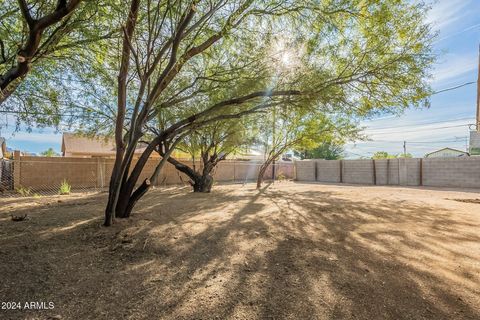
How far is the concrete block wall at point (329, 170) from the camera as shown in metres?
18.2

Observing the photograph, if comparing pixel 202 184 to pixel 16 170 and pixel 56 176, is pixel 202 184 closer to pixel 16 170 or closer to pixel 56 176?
pixel 56 176

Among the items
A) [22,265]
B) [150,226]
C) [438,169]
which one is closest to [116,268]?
[22,265]

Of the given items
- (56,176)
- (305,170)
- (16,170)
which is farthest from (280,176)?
(16,170)

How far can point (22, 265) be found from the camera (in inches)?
107

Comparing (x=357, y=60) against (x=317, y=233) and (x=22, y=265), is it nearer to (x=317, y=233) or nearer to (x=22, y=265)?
(x=317, y=233)

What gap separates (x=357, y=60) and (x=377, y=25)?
0.66 m

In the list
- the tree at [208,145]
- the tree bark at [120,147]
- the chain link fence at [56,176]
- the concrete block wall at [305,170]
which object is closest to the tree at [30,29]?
the tree bark at [120,147]

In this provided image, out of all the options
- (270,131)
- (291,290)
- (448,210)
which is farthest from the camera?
(270,131)

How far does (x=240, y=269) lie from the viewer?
2729 millimetres

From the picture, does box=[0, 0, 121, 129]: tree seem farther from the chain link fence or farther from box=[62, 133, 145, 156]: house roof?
box=[62, 133, 145, 156]: house roof

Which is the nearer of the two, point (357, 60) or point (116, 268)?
point (116, 268)

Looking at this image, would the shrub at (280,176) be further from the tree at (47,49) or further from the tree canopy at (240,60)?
the tree at (47,49)

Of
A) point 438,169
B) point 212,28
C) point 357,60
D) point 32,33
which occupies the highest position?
point 212,28

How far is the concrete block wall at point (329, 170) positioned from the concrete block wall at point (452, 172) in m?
5.00
